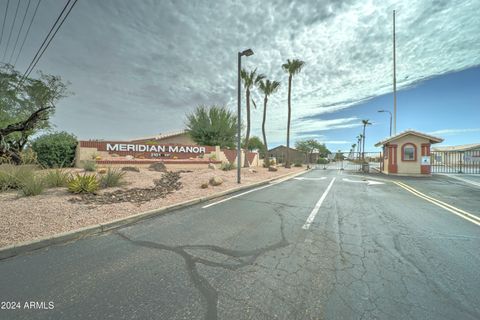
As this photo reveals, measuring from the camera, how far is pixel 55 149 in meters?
14.0

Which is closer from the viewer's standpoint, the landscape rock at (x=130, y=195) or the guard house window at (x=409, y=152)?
the landscape rock at (x=130, y=195)

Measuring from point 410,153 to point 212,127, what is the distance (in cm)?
2036

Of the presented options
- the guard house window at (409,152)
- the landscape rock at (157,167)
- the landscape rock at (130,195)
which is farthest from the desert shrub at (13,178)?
the guard house window at (409,152)

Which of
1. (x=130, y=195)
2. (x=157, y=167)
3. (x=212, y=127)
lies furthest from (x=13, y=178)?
(x=212, y=127)

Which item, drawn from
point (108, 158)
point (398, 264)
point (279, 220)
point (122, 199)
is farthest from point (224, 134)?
point (398, 264)

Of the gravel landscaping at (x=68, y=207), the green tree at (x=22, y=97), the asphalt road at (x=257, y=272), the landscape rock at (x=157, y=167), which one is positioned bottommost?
the asphalt road at (x=257, y=272)

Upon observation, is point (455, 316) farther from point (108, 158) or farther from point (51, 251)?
point (108, 158)

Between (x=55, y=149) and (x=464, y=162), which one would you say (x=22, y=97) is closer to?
(x=55, y=149)

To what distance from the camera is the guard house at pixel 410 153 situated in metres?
19.0

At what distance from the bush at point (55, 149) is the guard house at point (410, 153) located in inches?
1054

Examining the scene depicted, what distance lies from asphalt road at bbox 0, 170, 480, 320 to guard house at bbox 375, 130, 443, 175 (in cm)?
1751

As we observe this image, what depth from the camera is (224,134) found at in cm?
2683

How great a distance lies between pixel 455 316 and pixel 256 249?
2.50 m

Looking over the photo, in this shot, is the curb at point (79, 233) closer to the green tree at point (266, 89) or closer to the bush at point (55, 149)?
the bush at point (55, 149)
